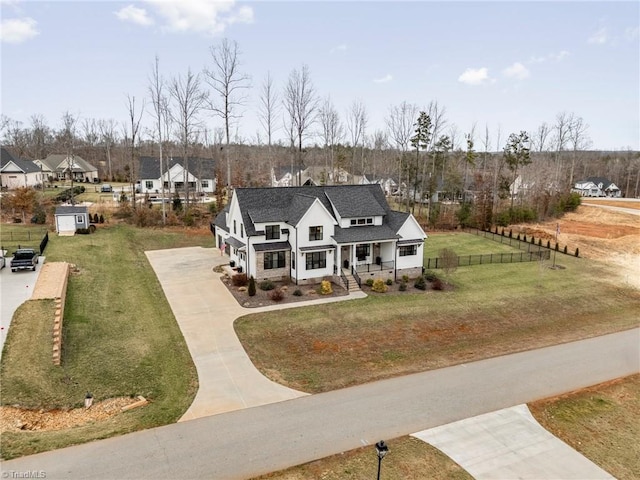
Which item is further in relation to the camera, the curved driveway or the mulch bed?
the mulch bed

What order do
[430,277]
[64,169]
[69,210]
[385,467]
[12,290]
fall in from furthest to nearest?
[64,169] → [69,210] → [430,277] → [12,290] → [385,467]

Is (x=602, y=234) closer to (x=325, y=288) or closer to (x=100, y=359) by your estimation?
(x=325, y=288)

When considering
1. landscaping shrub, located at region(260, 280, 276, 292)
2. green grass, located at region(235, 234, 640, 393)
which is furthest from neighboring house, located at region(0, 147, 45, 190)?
green grass, located at region(235, 234, 640, 393)

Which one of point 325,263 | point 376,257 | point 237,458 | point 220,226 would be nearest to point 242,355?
point 237,458

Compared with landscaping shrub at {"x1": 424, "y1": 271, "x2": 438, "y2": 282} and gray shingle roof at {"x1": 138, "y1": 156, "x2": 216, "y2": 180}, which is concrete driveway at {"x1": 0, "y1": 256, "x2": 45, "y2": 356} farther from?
Result: gray shingle roof at {"x1": 138, "y1": 156, "x2": 216, "y2": 180}

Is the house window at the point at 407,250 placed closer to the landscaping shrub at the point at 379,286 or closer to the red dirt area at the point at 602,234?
the landscaping shrub at the point at 379,286

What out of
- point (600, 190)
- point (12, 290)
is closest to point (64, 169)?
point (12, 290)

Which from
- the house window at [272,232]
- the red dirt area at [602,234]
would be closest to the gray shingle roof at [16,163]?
the house window at [272,232]
